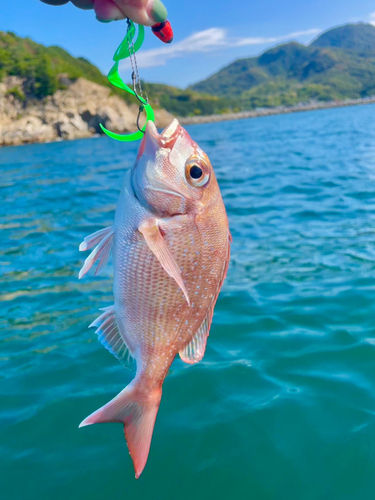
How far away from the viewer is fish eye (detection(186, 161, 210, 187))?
7.06 ft

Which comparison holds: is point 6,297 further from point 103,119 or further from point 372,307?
point 103,119

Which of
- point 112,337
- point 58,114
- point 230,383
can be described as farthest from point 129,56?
point 58,114

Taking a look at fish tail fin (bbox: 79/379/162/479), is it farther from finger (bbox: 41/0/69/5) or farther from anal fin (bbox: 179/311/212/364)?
finger (bbox: 41/0/69/5)

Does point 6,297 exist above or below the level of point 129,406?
below

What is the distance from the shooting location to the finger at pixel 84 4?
277cm

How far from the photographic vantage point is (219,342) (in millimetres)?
4875

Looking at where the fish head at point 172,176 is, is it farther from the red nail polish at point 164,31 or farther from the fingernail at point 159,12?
the red nail polish at point 164,31

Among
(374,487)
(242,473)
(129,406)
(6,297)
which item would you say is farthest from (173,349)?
(6,297)

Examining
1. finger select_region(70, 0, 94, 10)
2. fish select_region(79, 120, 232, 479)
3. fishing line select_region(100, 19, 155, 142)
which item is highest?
finger select_region(70, 0, 94, 10)

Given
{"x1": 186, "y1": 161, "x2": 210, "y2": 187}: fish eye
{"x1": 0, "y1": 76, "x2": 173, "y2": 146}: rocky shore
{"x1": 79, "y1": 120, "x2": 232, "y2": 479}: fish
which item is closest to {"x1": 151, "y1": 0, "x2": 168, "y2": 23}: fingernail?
{"x1": 79, "y1": 120, "x2": 232, "y2": 479}: fish

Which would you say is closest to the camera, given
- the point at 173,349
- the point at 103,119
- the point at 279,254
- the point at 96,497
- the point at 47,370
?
the point at 173,349

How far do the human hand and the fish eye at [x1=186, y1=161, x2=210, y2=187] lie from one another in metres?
1.11

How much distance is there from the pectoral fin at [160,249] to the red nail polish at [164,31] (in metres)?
1.49

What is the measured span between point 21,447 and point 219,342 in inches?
91.2
